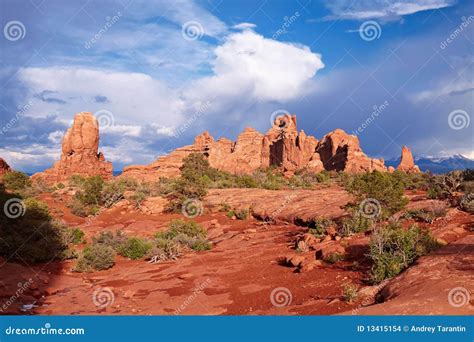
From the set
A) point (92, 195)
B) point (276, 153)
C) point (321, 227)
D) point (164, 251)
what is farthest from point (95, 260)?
point (276, 153)

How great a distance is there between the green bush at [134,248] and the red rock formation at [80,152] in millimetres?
46927

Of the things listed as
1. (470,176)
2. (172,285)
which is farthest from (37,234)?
(470,176)

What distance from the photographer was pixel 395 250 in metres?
11.3

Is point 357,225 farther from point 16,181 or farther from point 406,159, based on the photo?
point 406,159

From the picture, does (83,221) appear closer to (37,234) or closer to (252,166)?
(37,234)

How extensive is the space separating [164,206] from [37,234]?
43.9 feet

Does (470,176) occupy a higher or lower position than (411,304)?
higher

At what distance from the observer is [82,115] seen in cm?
6488

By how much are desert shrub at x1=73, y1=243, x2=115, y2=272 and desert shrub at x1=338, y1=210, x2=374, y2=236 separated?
9.56 meters

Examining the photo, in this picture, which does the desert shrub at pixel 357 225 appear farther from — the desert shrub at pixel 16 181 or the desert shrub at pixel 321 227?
the desert shrub at pixel 16 181

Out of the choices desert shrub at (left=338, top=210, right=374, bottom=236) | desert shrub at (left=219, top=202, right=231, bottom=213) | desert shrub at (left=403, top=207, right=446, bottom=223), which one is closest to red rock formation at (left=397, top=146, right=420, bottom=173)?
desert shrub at (left=219, top=202, right=231, bottom=213)

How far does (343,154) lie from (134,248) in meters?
51.0

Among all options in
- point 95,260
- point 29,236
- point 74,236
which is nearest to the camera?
point 95,260

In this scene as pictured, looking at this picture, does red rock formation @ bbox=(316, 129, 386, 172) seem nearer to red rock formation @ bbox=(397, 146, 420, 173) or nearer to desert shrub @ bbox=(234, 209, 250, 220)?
red rock formation @ bbox=(397, 146, 420, 173)
